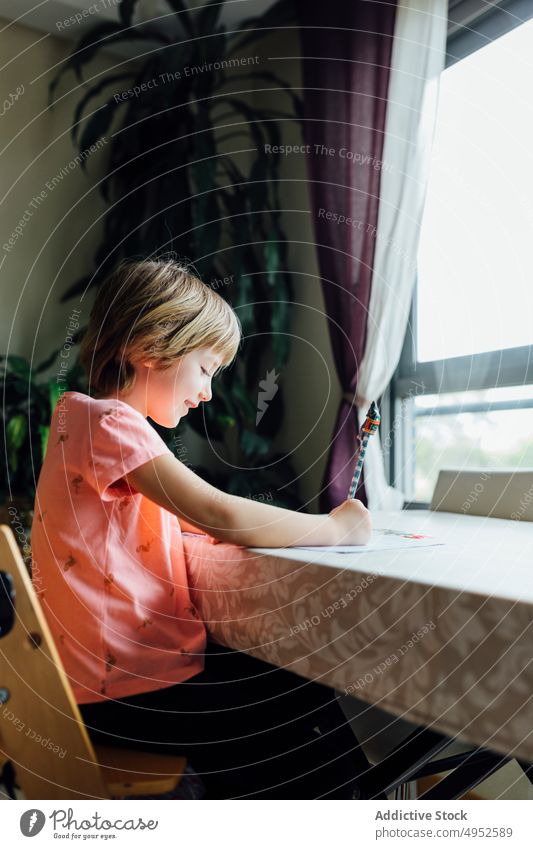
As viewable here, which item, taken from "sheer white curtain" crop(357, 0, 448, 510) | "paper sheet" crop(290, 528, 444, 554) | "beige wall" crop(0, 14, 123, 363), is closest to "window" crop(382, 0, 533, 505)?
"sheer white curtain" crop(357, 0, 448, 510)

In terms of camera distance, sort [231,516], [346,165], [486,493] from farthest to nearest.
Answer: [346,165] < [486,493] < [231,516]

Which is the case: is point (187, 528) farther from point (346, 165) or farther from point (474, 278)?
point (346, 165)

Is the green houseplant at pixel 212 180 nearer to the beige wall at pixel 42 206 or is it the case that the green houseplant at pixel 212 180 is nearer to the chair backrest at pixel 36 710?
the beige wall at pixel 42 206

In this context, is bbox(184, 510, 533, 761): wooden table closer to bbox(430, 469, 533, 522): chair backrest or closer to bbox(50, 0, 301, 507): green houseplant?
bbox(430, 469, 533, 522): chair backrest

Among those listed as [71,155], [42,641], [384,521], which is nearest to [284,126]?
[71,155]

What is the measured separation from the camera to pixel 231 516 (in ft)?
1.99

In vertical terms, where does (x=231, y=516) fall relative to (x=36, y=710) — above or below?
above

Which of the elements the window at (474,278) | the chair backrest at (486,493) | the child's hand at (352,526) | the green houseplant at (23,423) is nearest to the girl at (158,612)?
the child's hand at (352,526)

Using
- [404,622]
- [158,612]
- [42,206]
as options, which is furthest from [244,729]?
[42,206]

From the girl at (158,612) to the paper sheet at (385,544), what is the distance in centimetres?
1

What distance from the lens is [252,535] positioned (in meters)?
0.62

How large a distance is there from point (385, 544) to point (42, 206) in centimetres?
150

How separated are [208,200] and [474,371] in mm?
688

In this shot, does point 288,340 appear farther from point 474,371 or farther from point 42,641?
point 42,641
